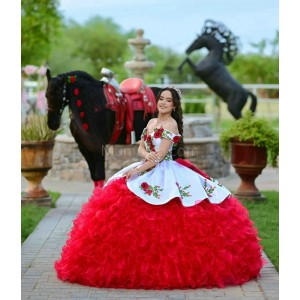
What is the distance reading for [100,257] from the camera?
611cm

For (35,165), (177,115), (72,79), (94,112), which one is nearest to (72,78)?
(72,79)

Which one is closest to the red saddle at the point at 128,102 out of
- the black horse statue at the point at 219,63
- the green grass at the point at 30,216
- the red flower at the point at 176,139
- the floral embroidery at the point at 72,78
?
the floral embroidery at the point at 72,78

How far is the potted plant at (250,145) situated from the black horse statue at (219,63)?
5.21 metres

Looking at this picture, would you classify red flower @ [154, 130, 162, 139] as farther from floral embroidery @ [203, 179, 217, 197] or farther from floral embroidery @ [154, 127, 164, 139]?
floral embroidery @ [203, 179, 217, 197]

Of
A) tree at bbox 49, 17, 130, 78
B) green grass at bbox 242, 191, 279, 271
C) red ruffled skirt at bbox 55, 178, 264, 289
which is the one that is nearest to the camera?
red ruffled skirt at bbox 55, 178, 264, 289

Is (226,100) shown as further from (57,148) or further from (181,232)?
(181,232)

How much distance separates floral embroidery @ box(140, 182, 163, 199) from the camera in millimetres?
6082

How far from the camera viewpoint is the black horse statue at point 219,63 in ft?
52.6

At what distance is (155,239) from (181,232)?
0.19m

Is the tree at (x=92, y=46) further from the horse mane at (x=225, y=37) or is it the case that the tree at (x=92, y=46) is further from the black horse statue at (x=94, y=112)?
the black horse statue at (x=94, y=112)

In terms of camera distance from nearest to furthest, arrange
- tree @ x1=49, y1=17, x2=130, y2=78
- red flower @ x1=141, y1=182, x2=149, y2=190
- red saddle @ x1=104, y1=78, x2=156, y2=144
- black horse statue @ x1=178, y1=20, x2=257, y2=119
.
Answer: red flower @ x1=141, y1=182, x2=149, y2=190 < red saddle @ x1=104, y1=78, x2=156, y2=144 < black horse statue @ x1=178, y1=20, x2=257, y2=119 < tree @ x1=49, y1=17, x2=130, y2=78

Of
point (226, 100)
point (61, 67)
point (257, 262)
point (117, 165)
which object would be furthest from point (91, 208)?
point (61, 67)

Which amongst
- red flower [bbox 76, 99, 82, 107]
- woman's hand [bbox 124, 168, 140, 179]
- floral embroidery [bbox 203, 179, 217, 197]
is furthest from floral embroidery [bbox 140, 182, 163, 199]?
red flower [bbox 76, 99, 82, 107]

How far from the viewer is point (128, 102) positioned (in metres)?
10.3
